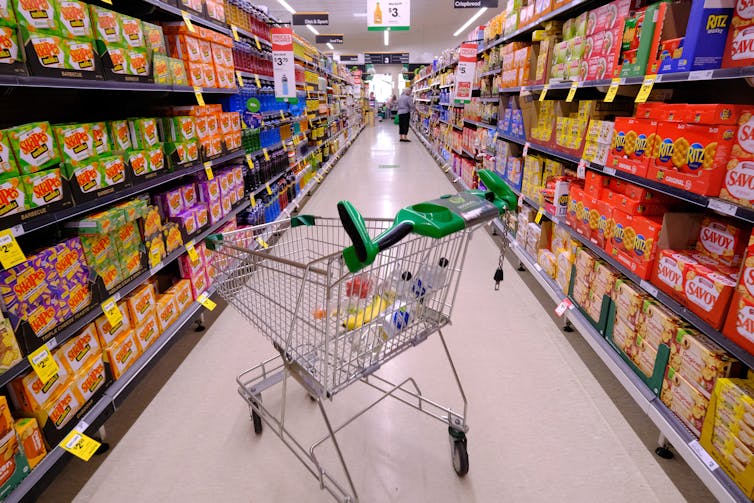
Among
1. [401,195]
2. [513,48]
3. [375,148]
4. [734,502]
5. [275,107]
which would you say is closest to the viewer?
[734,502]

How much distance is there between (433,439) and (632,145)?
173 cm

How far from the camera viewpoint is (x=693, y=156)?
170cm

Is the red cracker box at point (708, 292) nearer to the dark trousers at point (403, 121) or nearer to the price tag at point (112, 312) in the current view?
the price tag at point (112, 312)

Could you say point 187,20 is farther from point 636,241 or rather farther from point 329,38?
point 329,38

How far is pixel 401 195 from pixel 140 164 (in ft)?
15.6

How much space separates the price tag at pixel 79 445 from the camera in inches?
64.8

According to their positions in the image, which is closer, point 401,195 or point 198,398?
point 198,398

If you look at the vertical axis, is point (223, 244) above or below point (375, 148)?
above

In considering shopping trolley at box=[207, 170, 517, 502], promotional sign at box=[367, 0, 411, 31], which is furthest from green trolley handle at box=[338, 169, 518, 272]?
promotional sign at box=[367, 0, 411, 31]

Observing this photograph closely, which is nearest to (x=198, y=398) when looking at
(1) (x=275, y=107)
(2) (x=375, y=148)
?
(1) (x=275, y=107)

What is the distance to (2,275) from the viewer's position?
1433 millimetres

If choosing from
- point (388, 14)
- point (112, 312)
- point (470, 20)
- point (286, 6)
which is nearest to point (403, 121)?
point (470, 20)

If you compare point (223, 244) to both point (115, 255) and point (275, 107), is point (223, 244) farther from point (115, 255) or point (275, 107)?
point (275, 107)

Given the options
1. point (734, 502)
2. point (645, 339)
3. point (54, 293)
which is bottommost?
point (734, 502)
